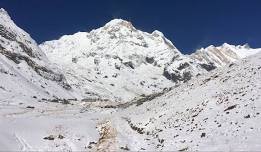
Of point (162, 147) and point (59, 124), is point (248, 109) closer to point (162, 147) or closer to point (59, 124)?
point (162, 147)

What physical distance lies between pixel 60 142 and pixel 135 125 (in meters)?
13.9

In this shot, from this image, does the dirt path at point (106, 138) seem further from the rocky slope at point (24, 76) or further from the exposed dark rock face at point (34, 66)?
the exposed dark rock face at point (34, 66)

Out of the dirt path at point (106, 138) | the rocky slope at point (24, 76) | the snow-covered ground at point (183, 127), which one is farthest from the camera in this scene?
the rocky slope at point (24, 76)

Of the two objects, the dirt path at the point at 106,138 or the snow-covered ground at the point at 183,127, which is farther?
the dirt path at the point at 106,138

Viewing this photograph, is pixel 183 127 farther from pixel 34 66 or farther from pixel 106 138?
pixel 34 66

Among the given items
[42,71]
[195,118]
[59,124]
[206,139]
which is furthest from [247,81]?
[42,71]

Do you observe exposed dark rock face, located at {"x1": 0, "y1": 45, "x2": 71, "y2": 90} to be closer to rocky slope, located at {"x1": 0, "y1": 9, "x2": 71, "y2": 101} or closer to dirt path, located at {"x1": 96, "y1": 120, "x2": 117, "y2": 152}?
rocky slope, located at {"x1": 0, "y1": 9, "x2": 71, "y2": 101}

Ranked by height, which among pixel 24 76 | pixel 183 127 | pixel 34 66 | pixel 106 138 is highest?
pixel 34 66

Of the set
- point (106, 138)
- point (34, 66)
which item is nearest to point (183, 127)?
point (106, 138)

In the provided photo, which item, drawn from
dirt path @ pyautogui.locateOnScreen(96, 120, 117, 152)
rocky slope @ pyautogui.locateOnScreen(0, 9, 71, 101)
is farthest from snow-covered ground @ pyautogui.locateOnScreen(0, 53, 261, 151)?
rocky slope @ pyautogui.locateOnScreen(0, 9, 71, 101)

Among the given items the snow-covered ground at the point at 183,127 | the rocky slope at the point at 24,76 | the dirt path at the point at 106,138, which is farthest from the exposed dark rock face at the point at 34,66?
the dirt path at the point at 106,138

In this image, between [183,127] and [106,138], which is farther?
[106,138]

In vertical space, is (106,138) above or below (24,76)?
below

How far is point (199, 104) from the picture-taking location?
4809cm
